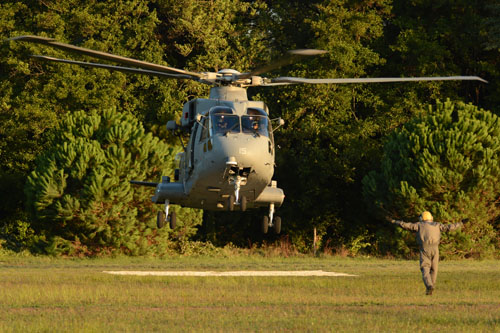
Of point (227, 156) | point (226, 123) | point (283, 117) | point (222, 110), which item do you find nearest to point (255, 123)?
point (226, 123)

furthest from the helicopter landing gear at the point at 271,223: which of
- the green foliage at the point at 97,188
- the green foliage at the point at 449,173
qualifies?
A: the green foliage at the point at 449,173

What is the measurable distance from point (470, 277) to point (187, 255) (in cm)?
2477

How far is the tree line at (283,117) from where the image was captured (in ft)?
151

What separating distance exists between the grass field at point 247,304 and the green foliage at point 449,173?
14.7 m

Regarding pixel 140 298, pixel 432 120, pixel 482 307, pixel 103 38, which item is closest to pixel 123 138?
pixel 103 38

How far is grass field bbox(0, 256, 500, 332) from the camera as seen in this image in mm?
15984

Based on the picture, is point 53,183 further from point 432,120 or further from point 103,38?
point 432,120

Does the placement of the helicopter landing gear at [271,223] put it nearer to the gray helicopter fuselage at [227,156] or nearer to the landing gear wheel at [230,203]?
the gray helicopter fuselage at [227,156]

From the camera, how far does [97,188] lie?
44.7 m

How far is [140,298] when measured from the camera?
2170 centimetres

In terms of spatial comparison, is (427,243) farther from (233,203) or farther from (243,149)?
(233,203)

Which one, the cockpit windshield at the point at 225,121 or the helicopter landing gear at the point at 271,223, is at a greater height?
the cockpit windshield at the point at 225,121

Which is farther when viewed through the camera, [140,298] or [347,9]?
[347,9]

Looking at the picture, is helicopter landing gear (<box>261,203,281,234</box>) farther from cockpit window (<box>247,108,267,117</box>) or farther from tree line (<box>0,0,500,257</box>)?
tree line (<box>0,0,500,257</box>)
